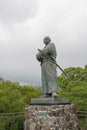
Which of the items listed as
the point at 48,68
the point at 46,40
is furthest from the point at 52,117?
the point at 46,40

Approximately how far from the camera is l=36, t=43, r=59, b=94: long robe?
36.5 ft

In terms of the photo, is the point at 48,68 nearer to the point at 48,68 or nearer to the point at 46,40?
the point at 48,68

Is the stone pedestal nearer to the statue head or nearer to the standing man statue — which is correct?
the standing man statue

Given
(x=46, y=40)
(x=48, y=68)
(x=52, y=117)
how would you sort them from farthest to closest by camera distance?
(x=46, y=40) < (x=48, y=68) < (x=52, y=117)

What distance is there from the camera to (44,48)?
1128cm

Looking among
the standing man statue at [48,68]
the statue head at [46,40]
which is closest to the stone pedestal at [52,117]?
the standing man statue at [48,68]

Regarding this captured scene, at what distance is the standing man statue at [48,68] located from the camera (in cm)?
1111

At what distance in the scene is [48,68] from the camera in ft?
36.7

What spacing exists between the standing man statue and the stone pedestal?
1.90 feet

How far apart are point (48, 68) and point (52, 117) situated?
4.64 feet

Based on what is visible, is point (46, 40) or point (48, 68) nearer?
point (48, 68)

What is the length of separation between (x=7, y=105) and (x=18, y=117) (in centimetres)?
1053

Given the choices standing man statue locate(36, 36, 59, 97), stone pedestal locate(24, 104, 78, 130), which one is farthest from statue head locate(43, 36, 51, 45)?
stone pedestal locate(24, 104, 78, 130)

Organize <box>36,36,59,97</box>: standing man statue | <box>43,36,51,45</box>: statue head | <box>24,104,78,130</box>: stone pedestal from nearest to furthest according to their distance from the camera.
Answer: <box>24,104,78,130</box>: stone pedestal, <box>36,36,59,97</box>: standing man statue, <box>43,36,51,45</box>: statue head
